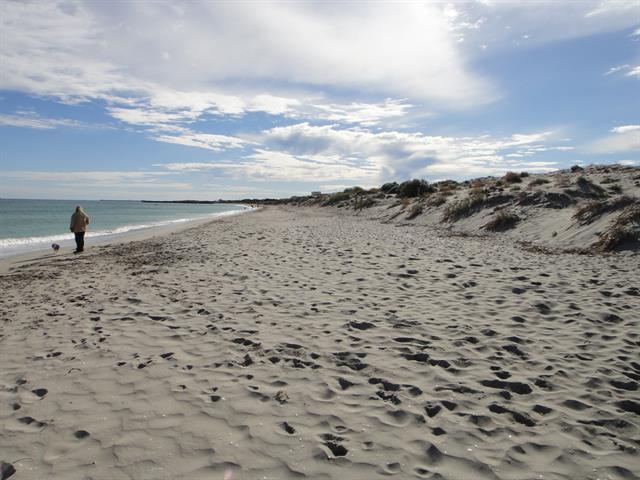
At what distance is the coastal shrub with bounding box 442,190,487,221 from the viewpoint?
2333 centimetres

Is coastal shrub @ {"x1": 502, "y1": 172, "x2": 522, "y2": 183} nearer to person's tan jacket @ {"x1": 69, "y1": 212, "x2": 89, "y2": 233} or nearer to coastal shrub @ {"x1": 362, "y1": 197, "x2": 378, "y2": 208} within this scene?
coastal shrub @ {"x1": 362, "y1": 197, "x2": 378, "y2": 208}

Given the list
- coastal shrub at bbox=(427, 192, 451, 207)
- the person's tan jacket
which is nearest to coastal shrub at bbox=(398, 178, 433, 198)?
coastal shrub at bbox=(427, 192, 451, 207)

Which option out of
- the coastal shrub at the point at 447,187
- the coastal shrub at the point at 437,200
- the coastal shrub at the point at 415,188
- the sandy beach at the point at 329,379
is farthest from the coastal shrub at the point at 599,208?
the coastal shrub at the point at 415,188

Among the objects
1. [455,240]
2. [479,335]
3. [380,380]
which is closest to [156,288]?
[380,380]

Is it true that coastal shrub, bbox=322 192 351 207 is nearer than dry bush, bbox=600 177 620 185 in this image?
No

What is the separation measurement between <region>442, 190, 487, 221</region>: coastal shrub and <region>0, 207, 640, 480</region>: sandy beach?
47.1 feet

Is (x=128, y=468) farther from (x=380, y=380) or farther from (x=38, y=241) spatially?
(x=38, y=241)

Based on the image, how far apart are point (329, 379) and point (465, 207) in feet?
69.9

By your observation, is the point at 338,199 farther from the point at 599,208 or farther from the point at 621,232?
the point at 621,232

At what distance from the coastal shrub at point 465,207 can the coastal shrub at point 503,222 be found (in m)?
3.97

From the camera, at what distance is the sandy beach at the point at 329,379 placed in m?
3.24

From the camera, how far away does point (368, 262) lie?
11.4 m

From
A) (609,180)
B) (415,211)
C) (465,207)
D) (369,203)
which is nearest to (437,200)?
(415,211)

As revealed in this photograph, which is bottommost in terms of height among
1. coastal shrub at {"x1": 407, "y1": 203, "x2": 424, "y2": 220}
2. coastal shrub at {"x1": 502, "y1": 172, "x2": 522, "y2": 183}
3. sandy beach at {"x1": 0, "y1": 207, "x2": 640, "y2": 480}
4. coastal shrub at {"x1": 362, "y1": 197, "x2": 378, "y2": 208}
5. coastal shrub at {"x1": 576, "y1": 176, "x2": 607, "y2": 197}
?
sandy beach at {"x1": 0, "y1": 207, "x2": 640, "y2": 480}
